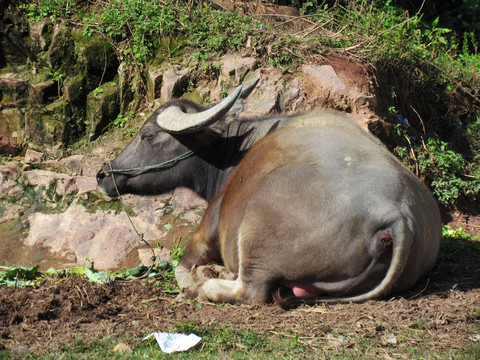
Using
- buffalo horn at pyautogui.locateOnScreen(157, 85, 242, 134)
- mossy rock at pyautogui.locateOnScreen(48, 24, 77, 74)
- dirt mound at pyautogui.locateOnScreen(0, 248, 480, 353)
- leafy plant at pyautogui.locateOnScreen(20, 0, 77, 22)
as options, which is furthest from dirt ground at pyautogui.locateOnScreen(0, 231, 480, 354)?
leafy plant at pyautogui.locateOnScreen(20, 0, 77, 22)

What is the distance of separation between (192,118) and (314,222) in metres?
1.86

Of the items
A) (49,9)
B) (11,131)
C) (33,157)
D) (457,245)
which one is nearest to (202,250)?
(457,245)

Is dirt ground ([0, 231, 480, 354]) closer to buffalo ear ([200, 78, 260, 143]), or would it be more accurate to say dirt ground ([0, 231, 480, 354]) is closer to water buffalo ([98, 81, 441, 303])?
water buffalo ([98, 81, 441, 303])

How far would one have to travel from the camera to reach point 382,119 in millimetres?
7227

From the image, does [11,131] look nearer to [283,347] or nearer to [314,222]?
[314,222]

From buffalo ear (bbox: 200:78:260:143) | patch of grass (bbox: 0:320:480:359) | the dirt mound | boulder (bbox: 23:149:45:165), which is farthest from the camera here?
boulder (bbox: 23:149:45:165)

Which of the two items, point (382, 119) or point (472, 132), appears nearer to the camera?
point (382, 119)

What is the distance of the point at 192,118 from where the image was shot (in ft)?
18.3

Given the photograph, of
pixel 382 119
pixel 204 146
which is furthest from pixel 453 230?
pixel 204 146

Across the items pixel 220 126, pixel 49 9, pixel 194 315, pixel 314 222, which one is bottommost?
pixel 194 315

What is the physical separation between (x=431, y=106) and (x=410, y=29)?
1629mm

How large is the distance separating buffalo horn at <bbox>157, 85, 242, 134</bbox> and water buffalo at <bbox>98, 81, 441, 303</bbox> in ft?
0.05

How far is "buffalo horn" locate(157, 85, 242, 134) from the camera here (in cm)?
538

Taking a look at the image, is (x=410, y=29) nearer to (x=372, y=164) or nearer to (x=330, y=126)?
(x=330, y=126)
